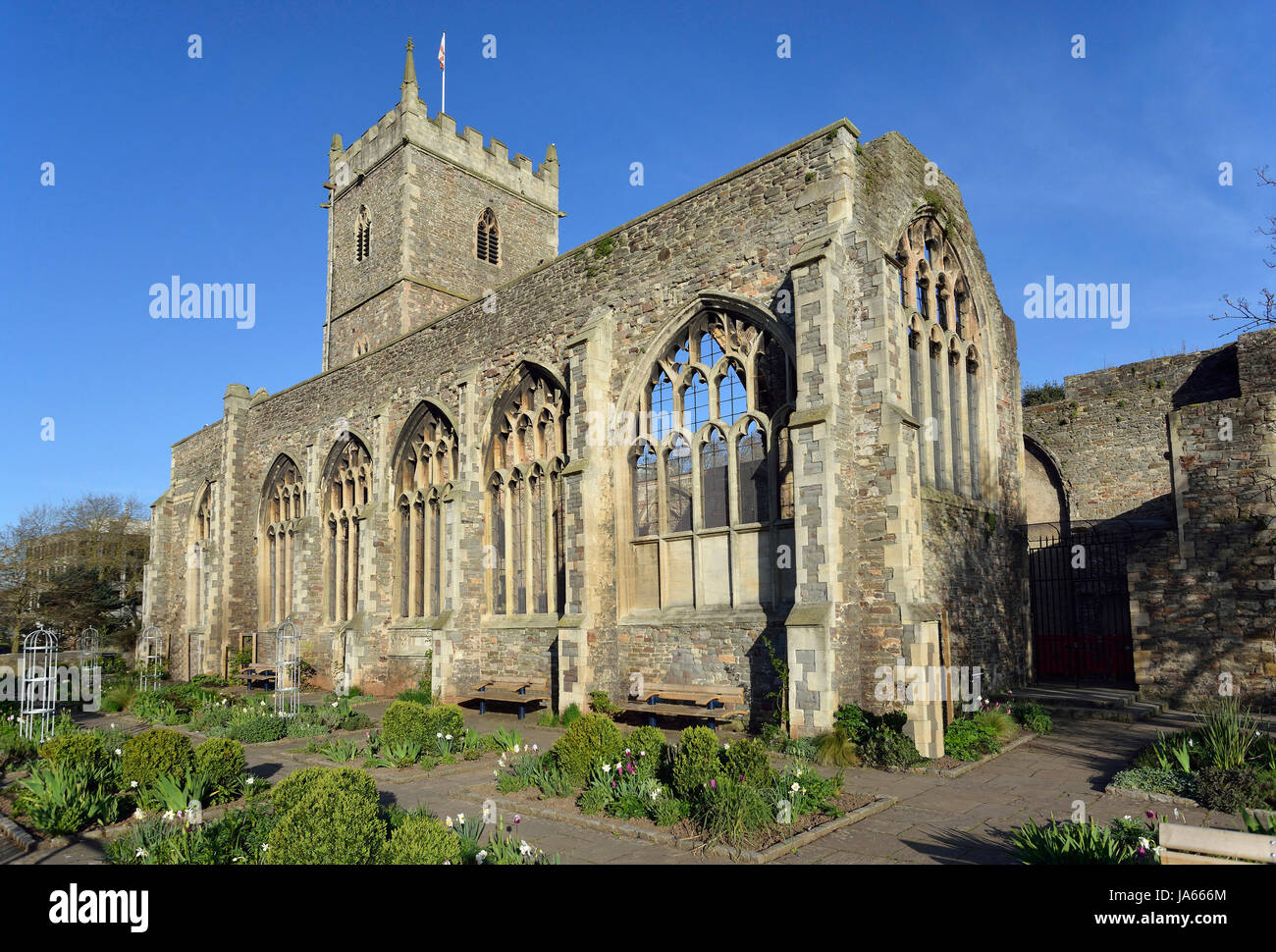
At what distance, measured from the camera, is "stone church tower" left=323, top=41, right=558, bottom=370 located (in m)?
27.4

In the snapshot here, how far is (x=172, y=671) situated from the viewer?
2750 cm

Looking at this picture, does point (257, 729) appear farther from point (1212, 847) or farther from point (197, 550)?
point (197, 550)

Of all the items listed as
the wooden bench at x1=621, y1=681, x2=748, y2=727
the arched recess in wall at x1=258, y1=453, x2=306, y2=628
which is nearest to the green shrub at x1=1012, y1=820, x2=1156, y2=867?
the wooden bench at x1=621, y1=681, x2=748, y2=727

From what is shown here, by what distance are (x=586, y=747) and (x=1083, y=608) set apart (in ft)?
46.1

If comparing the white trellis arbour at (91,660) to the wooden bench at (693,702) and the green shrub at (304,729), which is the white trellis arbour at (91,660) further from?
the wooden bench at (693,702)

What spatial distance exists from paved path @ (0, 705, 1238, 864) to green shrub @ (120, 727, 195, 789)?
0.84 m

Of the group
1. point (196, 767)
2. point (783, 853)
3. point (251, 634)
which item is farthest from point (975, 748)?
point (251, 634)

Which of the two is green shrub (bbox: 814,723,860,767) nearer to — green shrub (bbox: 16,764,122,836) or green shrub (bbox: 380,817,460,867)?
green shrub (bbox: 380,817,460,867)

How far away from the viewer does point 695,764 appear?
22.6 ft

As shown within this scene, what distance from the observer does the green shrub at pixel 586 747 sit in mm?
7840

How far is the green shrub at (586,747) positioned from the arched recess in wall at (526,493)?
6.73 m

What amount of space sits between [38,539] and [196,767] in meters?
34.2

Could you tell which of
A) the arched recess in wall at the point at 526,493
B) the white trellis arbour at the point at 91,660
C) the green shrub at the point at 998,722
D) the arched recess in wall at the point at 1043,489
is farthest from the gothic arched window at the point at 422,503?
the arched recess in wall at the point at 1043,489
